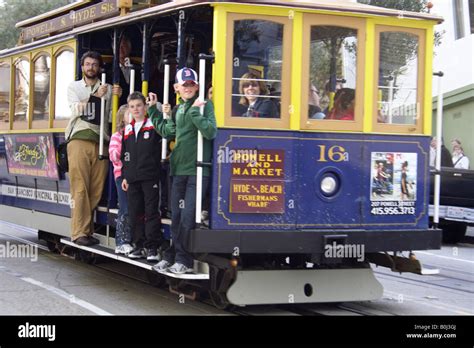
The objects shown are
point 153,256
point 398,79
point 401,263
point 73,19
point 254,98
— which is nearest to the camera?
point 254,98

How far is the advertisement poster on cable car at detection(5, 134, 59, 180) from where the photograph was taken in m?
10.9

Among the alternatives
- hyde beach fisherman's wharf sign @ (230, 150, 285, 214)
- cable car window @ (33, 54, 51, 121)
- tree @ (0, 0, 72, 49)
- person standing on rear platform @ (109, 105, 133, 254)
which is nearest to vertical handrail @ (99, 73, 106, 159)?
Result: person standing on rear platform @ (109, 105, 133, 254)

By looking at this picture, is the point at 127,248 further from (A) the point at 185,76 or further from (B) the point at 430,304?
(B) the point at 430,304

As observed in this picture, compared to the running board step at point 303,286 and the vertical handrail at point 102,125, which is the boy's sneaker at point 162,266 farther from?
the vertical handrail at point 102,125

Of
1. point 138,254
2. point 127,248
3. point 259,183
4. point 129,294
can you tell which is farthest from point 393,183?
point 129,294

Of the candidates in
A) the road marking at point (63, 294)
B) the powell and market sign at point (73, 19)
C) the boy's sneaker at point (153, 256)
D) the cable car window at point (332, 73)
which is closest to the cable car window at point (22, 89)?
the powell and market sign at point (73, 19)

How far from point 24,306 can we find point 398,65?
460 cm

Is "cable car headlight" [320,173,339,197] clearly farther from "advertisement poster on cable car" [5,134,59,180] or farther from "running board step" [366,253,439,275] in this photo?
"advertisement poster on cable car" [5,134,59,180]

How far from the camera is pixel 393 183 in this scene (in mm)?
8289

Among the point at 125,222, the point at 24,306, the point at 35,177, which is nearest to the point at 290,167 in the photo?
the point at 125,222

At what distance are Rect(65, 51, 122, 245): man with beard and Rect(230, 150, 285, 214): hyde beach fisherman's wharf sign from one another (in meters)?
2.80

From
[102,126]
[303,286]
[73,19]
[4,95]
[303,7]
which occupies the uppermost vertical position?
[73,19]

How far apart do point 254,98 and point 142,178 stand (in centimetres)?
161

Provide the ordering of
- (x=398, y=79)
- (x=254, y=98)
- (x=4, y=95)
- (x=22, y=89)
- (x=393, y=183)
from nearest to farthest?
(x=254, y=98) < (x=393, y=183) < (x=398, y=79) < (x=22, y=89) < (x=4, y=95)
